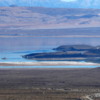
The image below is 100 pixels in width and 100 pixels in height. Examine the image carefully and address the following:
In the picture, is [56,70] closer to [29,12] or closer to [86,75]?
[86,75]

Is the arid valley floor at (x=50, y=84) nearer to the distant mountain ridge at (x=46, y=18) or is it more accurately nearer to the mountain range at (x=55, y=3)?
the distant mountain ridge at (x=46, y=18)

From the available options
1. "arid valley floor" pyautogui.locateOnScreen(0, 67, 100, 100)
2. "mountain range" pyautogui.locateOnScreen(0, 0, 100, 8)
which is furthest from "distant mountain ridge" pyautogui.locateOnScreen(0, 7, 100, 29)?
"arid valley floor" pyautogui.locateOnScreen(0, 67, 100, 100)

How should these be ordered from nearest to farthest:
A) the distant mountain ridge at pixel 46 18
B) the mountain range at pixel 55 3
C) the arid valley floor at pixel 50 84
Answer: the arid valley floor at pixel 50 84
the distant mountain ridge at pixel 46 18
the mountain range at pixel 55 3

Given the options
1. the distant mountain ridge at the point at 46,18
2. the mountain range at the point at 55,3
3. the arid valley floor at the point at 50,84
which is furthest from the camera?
the mountain range at the point at 55,3

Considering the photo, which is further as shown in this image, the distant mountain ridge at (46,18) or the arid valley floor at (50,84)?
the distant mountain ridge at (46,18)

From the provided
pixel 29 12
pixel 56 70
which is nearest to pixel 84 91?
pixel 56 70

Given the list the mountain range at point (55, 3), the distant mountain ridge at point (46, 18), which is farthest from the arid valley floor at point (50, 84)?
the mountain range at point (55, 3)

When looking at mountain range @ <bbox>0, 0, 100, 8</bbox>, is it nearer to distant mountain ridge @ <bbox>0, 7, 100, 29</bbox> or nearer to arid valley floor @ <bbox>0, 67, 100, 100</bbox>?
distant mountain ridge @ <bbox>0, 7, 100, 29</bbox>

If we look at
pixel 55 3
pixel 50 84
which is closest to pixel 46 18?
pixel 55 3
